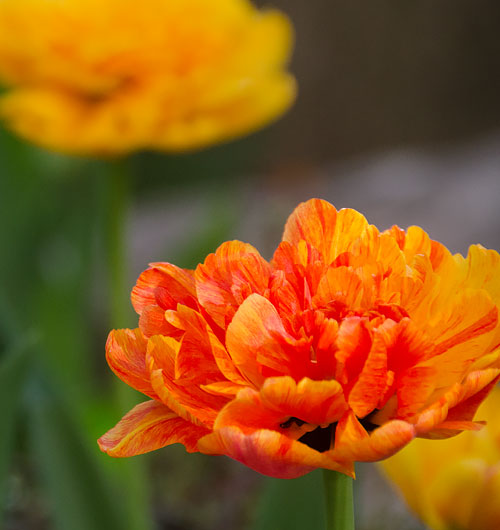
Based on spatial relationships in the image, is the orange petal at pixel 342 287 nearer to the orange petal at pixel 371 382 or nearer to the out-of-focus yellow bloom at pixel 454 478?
the orange petal at pixel 371 382

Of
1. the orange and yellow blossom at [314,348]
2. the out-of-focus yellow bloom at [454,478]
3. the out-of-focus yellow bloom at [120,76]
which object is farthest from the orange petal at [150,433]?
the out-of-focus yellow bloom at [120,76]

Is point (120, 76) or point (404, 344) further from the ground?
point (120, 76)

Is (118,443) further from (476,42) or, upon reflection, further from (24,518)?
(476,42)

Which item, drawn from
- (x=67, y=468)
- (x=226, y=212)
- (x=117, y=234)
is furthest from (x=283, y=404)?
(x=226, y=212)

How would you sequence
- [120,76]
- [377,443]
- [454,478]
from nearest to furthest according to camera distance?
[377,443], [454,478], [120,76]

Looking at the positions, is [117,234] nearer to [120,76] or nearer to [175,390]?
[120,76]

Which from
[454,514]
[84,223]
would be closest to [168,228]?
[84,223]
